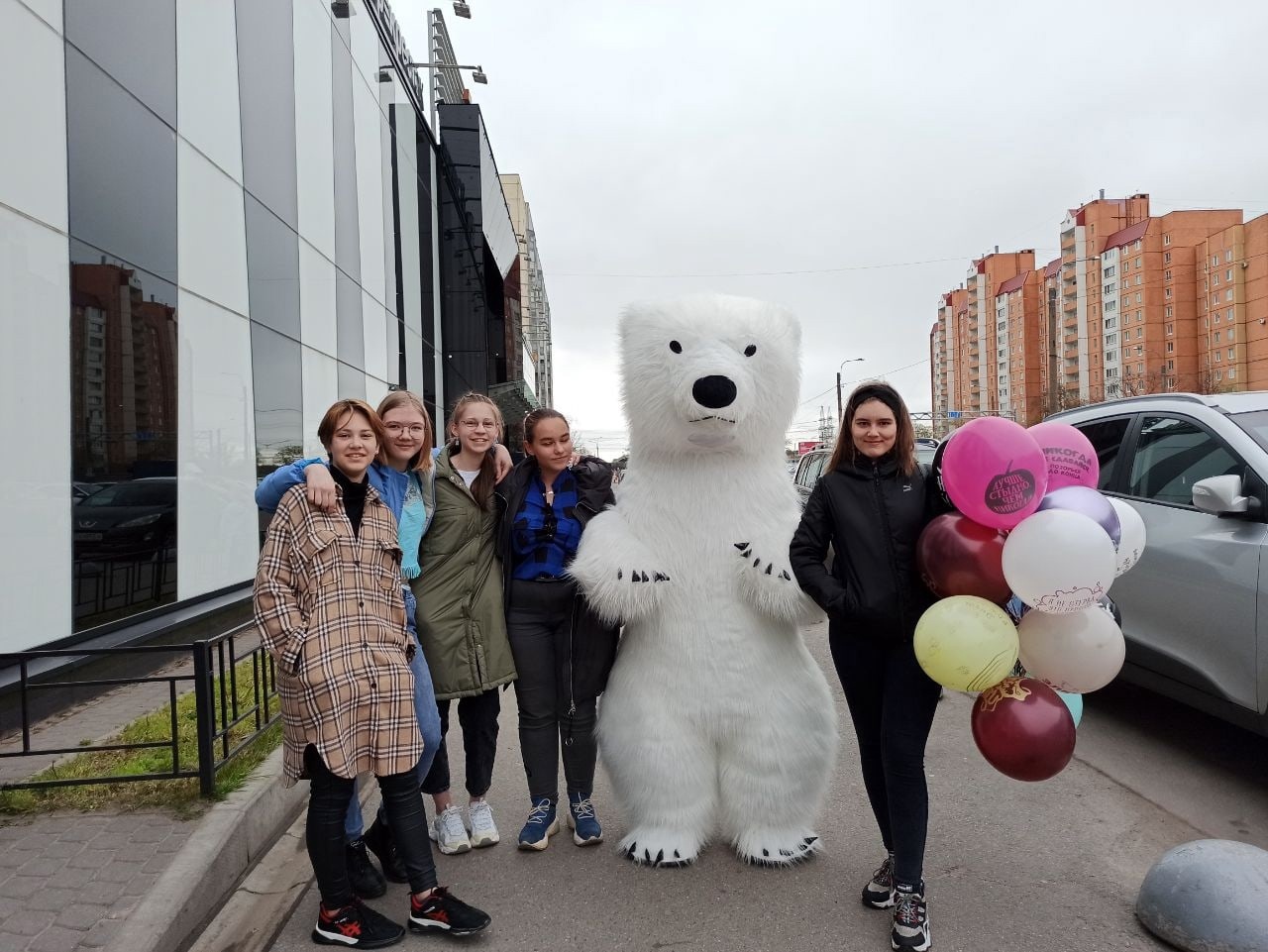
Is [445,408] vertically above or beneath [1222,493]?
above

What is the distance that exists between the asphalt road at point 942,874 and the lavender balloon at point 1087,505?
133 centimetres

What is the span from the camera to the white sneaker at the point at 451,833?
3.41 meters

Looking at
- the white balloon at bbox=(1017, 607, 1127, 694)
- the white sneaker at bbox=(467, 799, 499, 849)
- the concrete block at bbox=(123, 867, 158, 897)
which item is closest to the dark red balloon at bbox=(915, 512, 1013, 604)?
the white balloon at bbox=(1017, 607, 1127, 694)

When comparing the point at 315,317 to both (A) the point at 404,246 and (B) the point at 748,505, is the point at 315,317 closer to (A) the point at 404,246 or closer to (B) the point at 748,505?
(A) the point at 404,246

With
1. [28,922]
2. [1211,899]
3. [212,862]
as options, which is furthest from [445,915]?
[1211,899]

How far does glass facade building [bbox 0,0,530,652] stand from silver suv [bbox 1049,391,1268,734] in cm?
651

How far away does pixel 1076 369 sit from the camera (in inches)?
2985

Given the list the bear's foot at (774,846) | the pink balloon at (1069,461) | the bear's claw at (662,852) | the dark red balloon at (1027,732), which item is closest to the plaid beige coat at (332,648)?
the bear's claw at (662,852)

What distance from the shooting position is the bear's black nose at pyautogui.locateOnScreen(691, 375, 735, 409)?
9.96 feet

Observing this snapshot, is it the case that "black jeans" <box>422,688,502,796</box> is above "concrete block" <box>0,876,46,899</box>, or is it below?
above

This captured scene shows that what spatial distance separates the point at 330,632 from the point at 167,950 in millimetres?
1143

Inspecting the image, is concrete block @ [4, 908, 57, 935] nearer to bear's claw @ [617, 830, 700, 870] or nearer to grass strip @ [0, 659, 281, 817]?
grass strip @ [0, 659, 281, 817]

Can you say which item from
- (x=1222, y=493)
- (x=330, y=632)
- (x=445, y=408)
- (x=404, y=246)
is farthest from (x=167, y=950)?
(x=445, y=408)

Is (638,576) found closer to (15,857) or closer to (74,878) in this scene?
(74,878)
